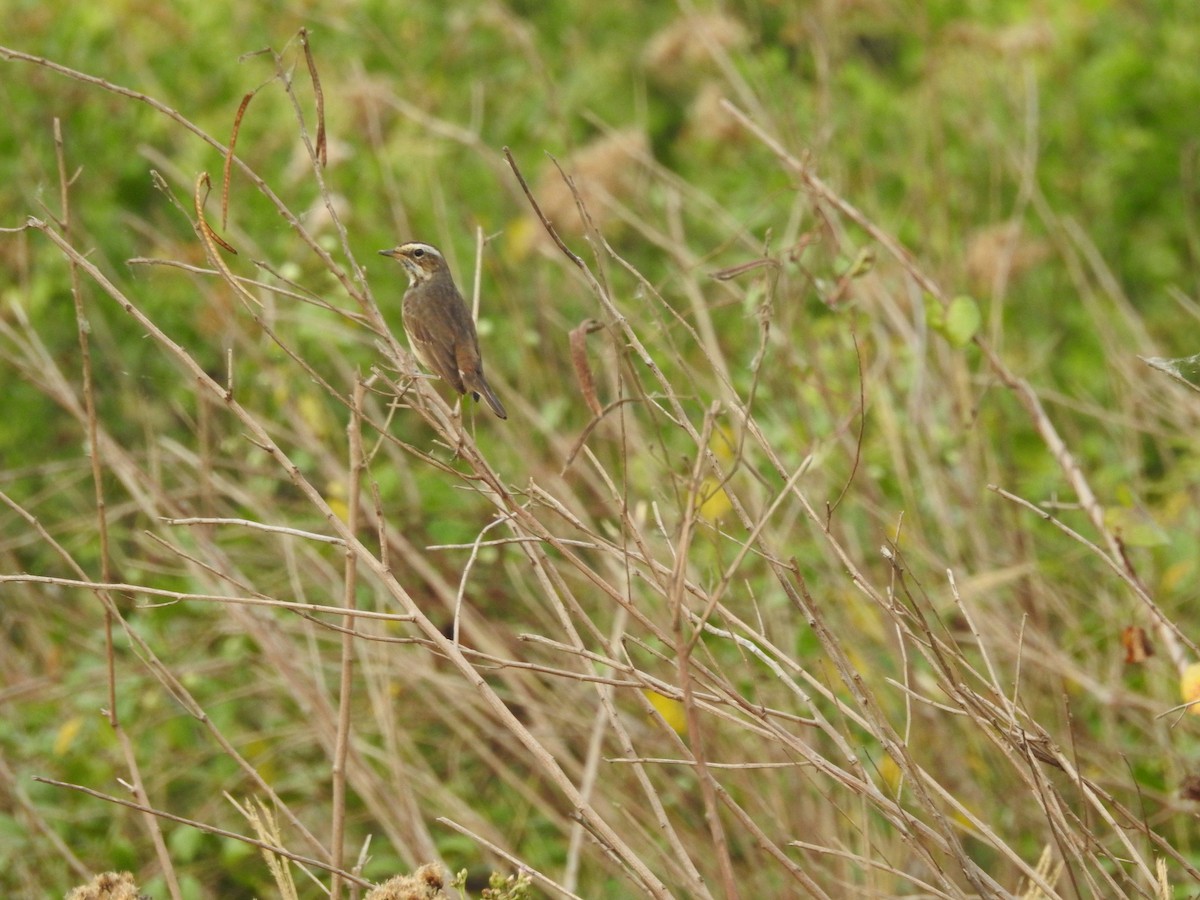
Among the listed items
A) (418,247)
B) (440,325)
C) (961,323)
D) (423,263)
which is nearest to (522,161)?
(423,263)

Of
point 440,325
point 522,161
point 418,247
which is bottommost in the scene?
point 522,161

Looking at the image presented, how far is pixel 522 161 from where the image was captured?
279 inches

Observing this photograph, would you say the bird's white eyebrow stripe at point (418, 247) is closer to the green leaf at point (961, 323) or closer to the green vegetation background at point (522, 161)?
the green vegetation background at point (522, 161)

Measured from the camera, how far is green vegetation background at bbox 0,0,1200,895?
206 inches

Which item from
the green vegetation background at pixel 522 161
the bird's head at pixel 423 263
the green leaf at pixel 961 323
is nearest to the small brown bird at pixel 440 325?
the bird's head at pixel 423 263

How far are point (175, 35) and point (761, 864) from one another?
17.5 ft

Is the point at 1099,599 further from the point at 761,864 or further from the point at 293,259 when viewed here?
the point at 293,259

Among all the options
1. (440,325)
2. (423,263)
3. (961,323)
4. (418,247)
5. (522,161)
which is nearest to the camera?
(961,323)

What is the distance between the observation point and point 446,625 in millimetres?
4504

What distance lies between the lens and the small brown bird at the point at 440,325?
350 centimetres

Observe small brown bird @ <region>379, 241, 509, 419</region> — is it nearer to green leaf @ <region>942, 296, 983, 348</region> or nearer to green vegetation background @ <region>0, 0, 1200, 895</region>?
green vegetation background @ <region>0, 0, 1200, 895</region>

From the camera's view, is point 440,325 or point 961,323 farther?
point 440,325

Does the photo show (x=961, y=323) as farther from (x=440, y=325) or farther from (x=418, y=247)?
(x=418, y=247)

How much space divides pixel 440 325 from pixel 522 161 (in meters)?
3.57
